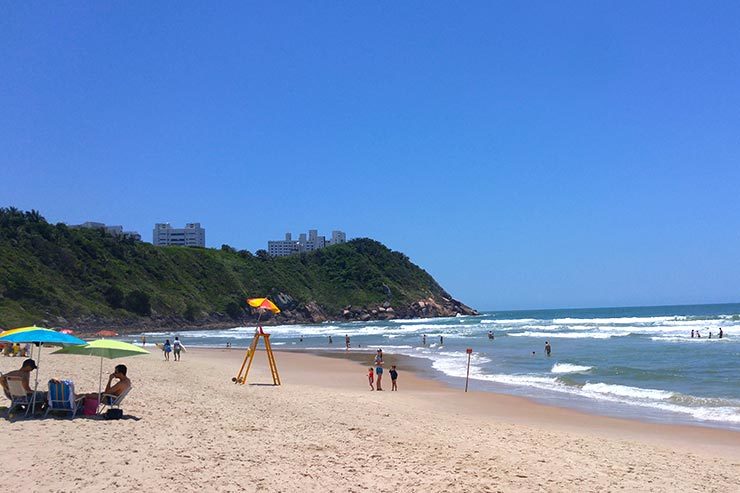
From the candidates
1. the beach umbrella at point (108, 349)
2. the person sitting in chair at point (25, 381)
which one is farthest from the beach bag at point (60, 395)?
the beach umbrella at point (108, 349)

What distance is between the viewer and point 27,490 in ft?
21.8

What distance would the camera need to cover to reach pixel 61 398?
10.5m

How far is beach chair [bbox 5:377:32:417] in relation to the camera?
406 inches

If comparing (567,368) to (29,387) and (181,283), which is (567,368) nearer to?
(29,387)

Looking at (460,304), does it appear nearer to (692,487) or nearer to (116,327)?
(116,327)

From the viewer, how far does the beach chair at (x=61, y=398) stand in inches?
412

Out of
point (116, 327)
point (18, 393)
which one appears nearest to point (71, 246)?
point (116, 327)

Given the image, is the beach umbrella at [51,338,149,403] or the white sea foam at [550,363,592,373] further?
the white sea foam at [550,363,592,373]

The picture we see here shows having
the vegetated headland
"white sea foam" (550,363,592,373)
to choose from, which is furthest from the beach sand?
the vegetated headland

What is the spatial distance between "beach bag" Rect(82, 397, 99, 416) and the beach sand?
9.8 inches

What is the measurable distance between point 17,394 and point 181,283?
7957 cm

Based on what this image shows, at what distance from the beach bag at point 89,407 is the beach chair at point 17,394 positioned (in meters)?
0.84

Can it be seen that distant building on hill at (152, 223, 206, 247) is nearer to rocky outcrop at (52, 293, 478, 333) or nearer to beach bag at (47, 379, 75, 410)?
rocky outcrop at (52, 293, 478, 333)

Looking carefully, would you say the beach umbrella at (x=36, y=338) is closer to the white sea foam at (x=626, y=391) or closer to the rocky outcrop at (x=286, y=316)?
the white sea foam at (x=626, y=391)
